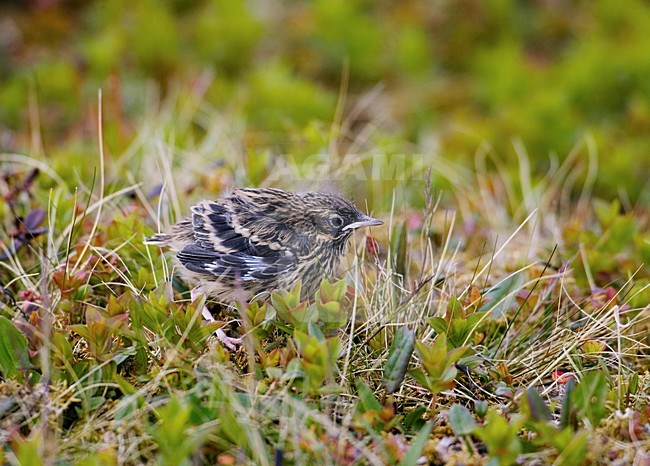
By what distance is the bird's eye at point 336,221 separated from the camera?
378 centimetres

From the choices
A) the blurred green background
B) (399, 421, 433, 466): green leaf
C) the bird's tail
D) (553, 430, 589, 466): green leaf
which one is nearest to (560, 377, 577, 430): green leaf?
(553, 430, 589, 466): green leaf

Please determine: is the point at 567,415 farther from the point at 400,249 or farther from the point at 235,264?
the point at 235,264

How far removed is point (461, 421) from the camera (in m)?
3.11

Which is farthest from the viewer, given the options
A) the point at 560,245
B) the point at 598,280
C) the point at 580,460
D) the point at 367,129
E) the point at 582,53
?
the point at 582,53

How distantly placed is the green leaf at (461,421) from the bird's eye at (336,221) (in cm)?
107

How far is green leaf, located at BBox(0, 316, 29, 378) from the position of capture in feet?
10.8

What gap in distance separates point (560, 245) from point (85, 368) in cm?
298

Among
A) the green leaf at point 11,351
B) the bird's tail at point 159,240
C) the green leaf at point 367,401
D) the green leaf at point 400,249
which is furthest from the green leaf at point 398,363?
the green leaf at point 11,351

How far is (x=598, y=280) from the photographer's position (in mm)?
4512

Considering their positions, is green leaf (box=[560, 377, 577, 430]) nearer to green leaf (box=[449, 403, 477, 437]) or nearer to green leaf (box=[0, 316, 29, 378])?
green leaf (box=[449, 403, 477, 437])

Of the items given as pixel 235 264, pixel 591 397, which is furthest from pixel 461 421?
pixel 235 264

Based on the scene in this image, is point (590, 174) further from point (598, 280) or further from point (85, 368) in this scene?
point (85, 368)

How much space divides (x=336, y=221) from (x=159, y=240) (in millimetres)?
886

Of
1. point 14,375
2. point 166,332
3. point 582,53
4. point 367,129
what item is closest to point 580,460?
point 166,332
